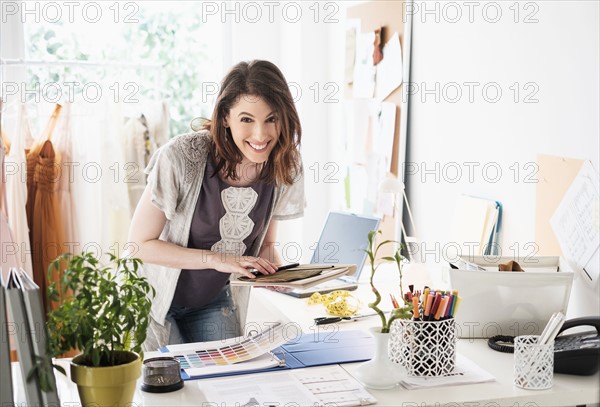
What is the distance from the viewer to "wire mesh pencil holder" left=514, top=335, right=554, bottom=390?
1.57 m

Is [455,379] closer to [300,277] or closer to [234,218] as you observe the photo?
[300,277]

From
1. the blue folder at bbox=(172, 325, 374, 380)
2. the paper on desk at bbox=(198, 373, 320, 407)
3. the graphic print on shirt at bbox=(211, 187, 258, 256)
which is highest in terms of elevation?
the graphic print on shirt at bbox=(211, 187, 258, 256)

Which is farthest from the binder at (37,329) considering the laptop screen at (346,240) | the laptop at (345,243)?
the laptop screen at (346,240)

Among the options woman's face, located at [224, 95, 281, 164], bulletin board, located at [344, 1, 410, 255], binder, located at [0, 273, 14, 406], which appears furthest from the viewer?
bulletin board, located at [344, 1, 410, 255]

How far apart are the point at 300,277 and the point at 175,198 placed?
0.42m

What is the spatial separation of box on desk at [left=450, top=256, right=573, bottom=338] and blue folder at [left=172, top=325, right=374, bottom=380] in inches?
10.1

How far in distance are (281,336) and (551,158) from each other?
33.6 inches

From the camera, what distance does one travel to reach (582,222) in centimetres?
189

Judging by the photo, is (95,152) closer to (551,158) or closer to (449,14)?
(449,14)

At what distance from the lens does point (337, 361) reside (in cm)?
174

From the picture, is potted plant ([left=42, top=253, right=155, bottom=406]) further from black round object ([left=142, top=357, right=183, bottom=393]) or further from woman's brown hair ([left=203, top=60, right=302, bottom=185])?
woman's brown hair ([left=203, top=60, right=302, bottom=185])

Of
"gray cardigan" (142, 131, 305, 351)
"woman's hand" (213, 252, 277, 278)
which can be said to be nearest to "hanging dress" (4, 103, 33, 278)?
"gray cardigan" (142, 131, 305, 351)

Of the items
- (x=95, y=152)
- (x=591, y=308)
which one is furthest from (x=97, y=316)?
(x=95, y=152)

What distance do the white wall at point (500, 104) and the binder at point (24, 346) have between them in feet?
4.37
